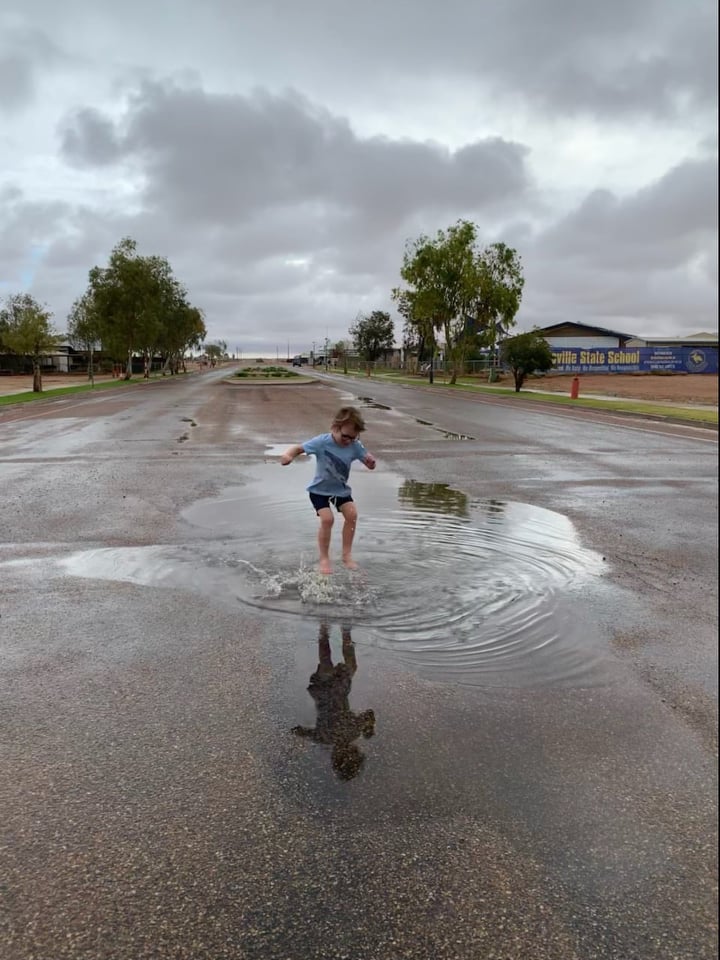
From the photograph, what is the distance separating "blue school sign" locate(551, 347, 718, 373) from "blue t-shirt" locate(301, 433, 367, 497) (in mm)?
50453

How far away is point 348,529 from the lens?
5.78 metres

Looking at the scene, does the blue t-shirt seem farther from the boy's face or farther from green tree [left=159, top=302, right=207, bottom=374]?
green tree [left=159, top=302, right=207, bottom=374]

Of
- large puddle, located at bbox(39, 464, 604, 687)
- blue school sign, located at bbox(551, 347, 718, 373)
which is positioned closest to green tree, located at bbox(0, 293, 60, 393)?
large puddle, located at bbox(39, 464, 604, 687)

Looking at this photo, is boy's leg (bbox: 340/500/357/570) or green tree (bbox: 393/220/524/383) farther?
green tree (bbox: 393/220/524/383)

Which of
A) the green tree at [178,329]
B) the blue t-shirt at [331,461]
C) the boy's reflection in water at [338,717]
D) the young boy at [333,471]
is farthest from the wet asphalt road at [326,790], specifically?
the green tree at [178,329]

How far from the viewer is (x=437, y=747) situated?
3021 mm

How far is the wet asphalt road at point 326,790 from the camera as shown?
205cm

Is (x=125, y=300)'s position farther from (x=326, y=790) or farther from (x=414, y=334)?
(x=326, y=790)

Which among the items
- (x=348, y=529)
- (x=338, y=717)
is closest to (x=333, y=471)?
(x=348, y=529)

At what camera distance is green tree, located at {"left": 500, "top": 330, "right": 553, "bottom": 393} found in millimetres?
37500

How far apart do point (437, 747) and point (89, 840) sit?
1.34m

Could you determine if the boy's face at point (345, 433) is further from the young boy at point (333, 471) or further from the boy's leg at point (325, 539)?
the boy's leg at point (325, 539)

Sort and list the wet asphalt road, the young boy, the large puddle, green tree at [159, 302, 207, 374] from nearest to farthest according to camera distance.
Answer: the wet asphalt road, the large puddle, the young boy, green tree at [159, 302, 207, 374]

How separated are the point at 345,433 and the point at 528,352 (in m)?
33.9
